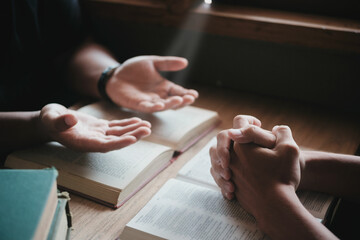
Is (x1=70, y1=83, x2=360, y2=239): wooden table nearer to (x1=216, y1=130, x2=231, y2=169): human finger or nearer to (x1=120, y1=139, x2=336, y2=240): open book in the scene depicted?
(x1=120, y1=139, x2=336, y2=240): open book

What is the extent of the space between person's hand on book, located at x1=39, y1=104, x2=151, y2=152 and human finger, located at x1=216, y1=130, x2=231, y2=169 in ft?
0.65

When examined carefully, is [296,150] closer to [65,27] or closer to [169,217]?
[169,217]

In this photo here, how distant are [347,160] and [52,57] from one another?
3.70 feet

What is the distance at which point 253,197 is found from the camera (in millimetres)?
826

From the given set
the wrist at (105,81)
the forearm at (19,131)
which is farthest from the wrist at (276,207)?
the wrist at (105,81)

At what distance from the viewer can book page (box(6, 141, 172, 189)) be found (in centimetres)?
93

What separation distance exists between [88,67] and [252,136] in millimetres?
819

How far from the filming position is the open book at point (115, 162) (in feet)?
2.98

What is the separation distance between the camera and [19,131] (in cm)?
104

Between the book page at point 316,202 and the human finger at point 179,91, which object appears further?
the human finger at point 179,91

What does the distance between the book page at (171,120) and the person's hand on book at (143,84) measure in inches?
1.6

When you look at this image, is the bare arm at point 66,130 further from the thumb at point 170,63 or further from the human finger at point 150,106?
the thumb at point 170,63

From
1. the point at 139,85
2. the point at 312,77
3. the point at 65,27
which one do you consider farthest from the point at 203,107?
the point at 65,27

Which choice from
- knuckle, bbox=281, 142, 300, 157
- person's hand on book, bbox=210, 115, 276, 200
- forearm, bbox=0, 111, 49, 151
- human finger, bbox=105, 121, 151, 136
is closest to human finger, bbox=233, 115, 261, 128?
person's hand on book, bbox=210, 115, 276, 200
